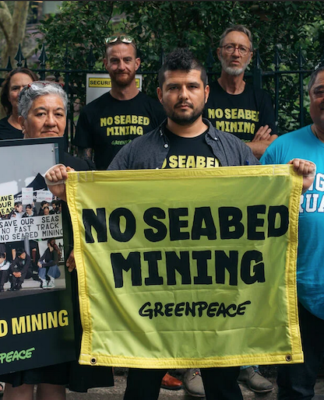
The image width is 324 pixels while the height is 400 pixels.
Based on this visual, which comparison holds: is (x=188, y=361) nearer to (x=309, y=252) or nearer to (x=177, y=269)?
(x=177, y=269)

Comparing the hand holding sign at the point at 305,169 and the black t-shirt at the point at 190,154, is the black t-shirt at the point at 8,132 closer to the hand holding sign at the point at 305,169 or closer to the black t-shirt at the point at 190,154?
the black t-shirt at the point at 190,154

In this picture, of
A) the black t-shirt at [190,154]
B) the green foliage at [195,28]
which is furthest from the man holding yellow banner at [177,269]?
the green foliage at [195,28]

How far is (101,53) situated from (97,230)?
11.9 ft

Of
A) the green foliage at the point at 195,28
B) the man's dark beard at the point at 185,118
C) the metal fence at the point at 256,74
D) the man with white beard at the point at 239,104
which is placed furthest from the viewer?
the green foliage at the point at 195,28

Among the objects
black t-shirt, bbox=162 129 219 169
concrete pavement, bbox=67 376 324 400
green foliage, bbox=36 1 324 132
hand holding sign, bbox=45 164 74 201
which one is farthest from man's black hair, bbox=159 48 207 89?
green foliage, bbox=36 1 324 132

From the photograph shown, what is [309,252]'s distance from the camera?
11.5 ft

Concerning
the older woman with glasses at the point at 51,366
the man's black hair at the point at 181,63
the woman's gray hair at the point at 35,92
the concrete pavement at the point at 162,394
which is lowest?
the concrete pavement at the point at 162,394

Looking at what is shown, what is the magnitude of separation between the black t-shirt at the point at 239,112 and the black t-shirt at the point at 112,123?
1.41ft

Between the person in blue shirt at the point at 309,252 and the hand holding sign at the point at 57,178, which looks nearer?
the hand holding sign at the point at 57,178

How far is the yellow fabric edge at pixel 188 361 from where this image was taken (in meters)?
3.24

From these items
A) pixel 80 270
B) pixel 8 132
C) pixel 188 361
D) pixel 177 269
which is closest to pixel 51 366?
pixel 80 270

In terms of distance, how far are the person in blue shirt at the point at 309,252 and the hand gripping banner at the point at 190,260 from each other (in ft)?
0.86

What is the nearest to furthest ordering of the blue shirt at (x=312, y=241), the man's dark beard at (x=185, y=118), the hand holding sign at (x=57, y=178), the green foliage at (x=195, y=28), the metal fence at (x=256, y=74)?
the hand holding sign at (x=57, y=178) → the man's dark beard at (x=185, y=118) → the blue shirt at (x=312, y=241) → the metal fence at (x=256, y=74) → the green foliage at (x=195, y=28)

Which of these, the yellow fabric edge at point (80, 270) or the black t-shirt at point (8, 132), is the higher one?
the black t-shirt at point (8, 132)
